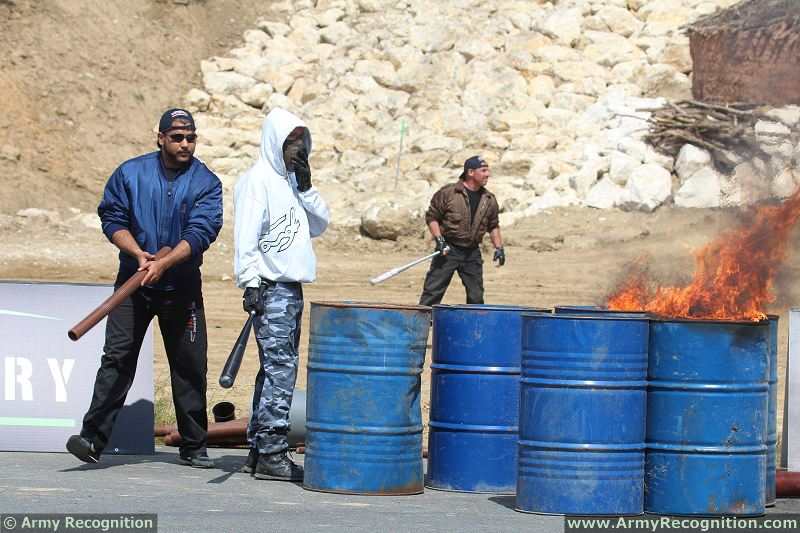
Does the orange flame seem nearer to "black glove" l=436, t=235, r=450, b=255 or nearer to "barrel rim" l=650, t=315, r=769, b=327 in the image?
"barrel rim" l=650, t=315, r=769, b=327

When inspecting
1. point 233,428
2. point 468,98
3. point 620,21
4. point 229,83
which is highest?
point 620,21

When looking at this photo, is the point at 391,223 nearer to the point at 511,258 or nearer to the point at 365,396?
the point at 511,258

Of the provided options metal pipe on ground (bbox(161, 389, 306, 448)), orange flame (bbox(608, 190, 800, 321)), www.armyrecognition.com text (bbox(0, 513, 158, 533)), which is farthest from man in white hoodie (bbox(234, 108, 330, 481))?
orange flame (bbox(608, 190, 800, 321))

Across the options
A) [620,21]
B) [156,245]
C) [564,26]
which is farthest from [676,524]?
[620,21]

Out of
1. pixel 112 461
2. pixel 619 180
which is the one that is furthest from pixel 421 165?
pixel 112 461

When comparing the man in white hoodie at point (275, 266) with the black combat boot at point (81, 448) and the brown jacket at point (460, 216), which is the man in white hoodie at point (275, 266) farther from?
the brown jacket at point (460, 216)

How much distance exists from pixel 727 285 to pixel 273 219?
2538mm

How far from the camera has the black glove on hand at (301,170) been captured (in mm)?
9164

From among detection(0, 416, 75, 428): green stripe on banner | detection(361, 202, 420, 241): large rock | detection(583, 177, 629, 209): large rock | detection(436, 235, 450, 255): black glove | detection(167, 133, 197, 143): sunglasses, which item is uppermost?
detection(583, 177, 629, 209): large rock

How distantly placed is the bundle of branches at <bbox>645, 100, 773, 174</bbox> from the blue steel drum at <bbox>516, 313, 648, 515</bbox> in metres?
18.0

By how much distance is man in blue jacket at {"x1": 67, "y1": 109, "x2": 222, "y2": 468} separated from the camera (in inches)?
362

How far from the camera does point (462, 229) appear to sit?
52.4 feet

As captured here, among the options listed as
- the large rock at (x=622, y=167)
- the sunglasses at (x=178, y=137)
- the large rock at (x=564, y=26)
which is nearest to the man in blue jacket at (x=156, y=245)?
the sunglasses at (x=178, y=137)

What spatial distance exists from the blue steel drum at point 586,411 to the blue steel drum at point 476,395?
75 cm
